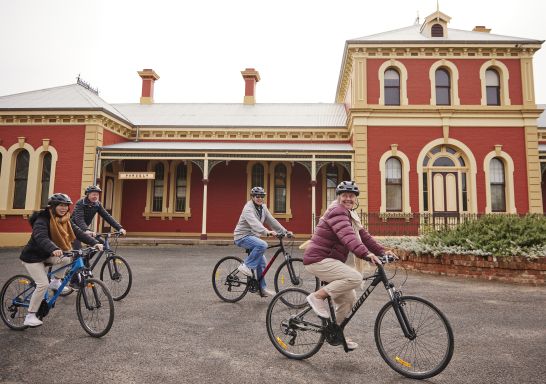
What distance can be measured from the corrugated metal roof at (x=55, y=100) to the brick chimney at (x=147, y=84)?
4471 mm

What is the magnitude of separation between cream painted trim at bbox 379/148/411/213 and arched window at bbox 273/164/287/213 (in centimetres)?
501

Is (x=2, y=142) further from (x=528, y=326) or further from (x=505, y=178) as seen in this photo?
(x=505, y=178)

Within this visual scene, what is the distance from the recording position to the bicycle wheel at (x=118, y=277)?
6.02 m

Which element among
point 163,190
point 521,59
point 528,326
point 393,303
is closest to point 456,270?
point 528,326

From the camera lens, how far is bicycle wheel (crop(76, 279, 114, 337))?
414 cm

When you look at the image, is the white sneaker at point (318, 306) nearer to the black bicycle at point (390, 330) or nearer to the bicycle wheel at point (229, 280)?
the black bicycle at point (390, 330)

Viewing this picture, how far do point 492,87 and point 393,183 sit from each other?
20.2ft

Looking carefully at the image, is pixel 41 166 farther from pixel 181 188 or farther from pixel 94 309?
pixel 94 309

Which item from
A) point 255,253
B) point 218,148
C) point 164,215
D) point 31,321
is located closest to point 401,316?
point 255,253

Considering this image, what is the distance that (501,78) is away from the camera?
15930 millimetres

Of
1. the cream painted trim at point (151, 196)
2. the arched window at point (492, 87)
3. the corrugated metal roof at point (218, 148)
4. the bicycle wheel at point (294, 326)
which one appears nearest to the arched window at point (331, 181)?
the corrugated metal roof at point (218, 148)

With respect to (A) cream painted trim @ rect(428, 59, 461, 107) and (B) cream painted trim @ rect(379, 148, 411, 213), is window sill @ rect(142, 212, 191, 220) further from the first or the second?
(A) cream painted trim @ rect(428, 59, 461, 107)

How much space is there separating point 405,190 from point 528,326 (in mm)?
11115

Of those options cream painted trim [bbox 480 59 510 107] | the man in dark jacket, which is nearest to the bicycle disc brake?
the man in dark jacket
